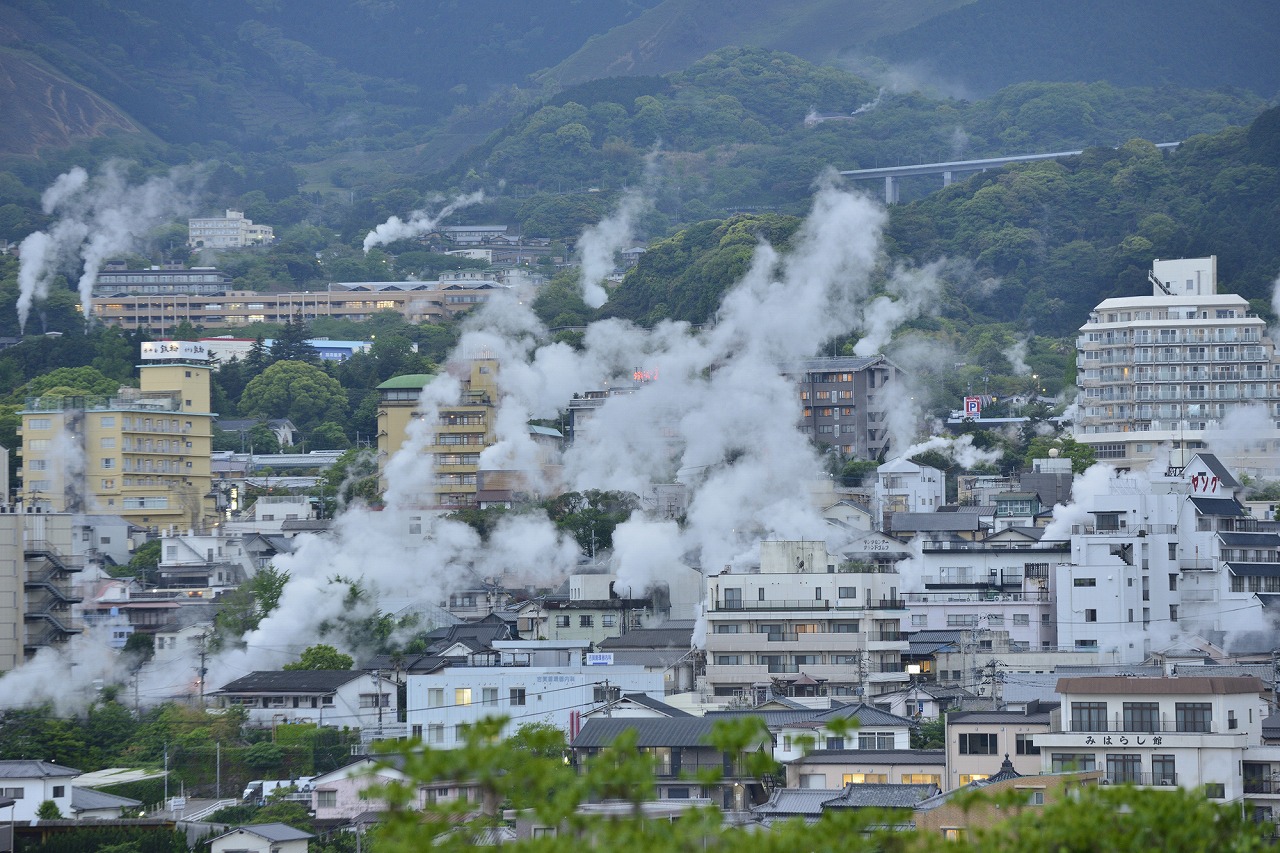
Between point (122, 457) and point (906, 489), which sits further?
point (122, 457)

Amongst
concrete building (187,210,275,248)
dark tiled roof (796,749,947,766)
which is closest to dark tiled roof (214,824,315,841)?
dark tiled roof (796,749,947,766)

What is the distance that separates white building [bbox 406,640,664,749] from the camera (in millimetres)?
47719

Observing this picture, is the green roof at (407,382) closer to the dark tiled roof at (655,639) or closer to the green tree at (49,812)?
the dark tiled roof at (655,639)

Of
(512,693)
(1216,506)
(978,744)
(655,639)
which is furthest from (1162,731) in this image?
(1216,506)

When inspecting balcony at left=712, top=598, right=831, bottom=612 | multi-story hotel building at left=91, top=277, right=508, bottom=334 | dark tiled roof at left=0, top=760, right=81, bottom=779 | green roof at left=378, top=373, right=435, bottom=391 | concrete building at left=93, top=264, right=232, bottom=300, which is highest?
concrete building at left=93, top=264, right=232, bottom=300

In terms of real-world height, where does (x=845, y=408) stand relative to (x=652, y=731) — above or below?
above

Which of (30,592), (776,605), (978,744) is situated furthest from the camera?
(30,592)

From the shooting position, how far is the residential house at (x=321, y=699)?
1972 inches

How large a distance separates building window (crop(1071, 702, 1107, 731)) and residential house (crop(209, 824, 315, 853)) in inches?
527

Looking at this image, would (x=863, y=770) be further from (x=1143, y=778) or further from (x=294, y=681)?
(x=294, y=681)

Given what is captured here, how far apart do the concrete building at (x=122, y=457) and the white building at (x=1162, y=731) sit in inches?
2004

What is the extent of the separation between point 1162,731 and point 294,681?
24.9 meters

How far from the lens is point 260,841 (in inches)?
1430

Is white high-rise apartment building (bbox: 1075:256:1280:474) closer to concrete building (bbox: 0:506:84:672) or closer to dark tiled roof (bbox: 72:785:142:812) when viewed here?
concrete building (bbox: 0:506:84:672)
